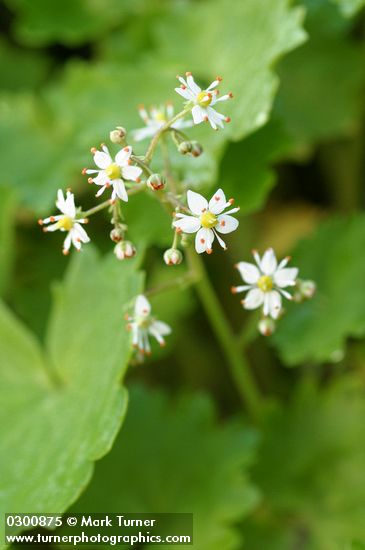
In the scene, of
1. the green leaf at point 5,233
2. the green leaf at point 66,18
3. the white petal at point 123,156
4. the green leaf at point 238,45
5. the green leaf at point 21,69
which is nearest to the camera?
the white petal at point 123,156

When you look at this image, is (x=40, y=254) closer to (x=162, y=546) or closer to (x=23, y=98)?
(x=23, y=98)

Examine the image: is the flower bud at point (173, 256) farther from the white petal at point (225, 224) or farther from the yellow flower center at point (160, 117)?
the yellow flower center at point (160, 117)

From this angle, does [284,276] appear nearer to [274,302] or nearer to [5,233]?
[274,302]

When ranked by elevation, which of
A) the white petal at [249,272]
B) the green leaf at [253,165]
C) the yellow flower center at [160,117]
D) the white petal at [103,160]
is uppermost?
the green leaf at [253,165]

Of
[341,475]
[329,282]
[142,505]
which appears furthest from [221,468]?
[329,282]

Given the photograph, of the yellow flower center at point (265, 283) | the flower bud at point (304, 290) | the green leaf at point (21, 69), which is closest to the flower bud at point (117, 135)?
the yellow flower center at point (265, 283)

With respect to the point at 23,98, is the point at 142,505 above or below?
below

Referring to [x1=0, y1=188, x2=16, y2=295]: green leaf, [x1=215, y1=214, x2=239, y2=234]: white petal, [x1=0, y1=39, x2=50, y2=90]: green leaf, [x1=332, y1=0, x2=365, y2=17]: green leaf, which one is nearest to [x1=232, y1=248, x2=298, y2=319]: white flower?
[x1=215, y1=214, x2=239, y2=234]: white petal
